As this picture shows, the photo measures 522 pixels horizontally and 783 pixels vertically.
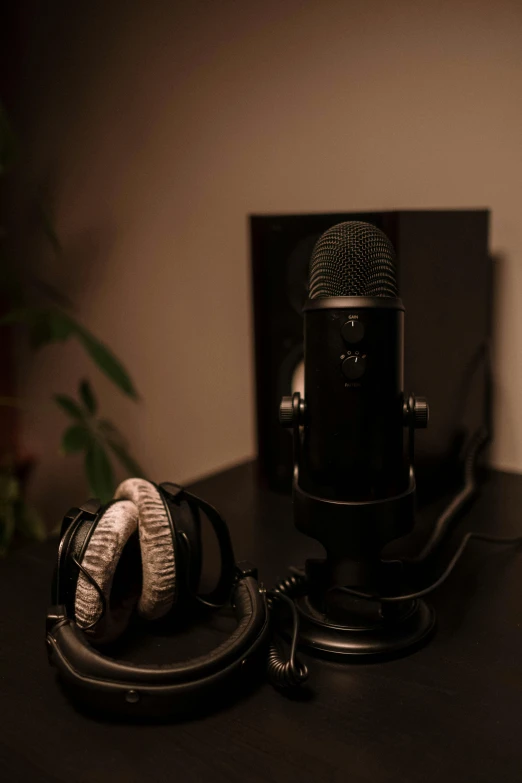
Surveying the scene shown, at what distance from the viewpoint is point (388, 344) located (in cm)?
58

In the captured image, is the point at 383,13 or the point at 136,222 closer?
the point at 383,13

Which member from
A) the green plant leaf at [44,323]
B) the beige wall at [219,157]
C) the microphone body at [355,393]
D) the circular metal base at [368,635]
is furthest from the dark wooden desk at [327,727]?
the green plant leaf at [44,323]

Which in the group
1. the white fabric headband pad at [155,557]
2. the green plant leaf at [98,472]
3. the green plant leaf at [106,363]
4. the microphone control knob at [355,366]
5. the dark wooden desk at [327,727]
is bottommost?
the green plant leaf at [98,472]

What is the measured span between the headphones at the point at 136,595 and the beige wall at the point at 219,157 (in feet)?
2.31

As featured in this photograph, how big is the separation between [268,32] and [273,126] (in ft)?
0.54

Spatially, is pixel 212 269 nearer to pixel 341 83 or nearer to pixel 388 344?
pixel 341 83

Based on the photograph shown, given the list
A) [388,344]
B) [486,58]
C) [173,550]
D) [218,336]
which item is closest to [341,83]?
[486,58]

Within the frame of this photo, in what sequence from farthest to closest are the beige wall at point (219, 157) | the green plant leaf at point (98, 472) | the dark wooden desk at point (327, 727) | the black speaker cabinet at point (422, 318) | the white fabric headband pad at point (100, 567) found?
1. the green plant leaf at point (98, 472)
2. the beige wall at point (219, 157)
3. the black speaker cabinet at point (422, 318)
4. the white fabric headband pad at point (100, 567)
5. the dark wooden desk at point (327, 727)

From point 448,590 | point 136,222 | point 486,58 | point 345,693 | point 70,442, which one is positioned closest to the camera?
point 345,693

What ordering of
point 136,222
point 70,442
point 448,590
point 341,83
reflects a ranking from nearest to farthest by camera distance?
point 448,590 < point 341,83 < point 70,442 < point 136,222

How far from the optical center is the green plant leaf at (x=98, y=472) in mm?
1346

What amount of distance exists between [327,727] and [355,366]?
0.27m

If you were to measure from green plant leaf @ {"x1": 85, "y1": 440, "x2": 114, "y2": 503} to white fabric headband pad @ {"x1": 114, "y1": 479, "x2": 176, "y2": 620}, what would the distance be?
0.75m

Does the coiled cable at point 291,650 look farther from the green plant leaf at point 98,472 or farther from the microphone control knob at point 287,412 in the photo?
the green plant leaf at point 98,472
